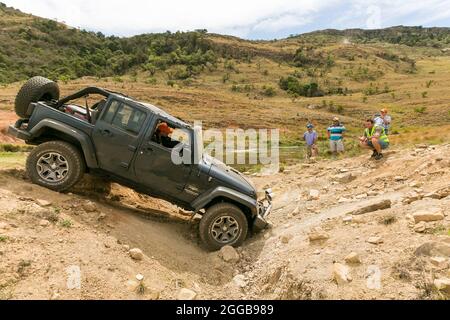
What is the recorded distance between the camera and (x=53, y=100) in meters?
8.19

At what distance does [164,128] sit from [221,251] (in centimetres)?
230

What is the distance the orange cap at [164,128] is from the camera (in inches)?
299

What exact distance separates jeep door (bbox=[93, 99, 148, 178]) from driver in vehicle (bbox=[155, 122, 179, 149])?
1.26ft

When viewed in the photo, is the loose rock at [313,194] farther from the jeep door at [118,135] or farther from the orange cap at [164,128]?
the jeep door at [118,135]

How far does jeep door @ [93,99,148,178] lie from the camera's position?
23.8ft

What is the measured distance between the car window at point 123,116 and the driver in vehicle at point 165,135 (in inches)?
15.5

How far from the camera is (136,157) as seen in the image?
7.26m

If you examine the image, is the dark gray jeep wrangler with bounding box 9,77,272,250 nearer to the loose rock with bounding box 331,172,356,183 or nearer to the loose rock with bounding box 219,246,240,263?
the loose rock with bounding box 219,246,240,263

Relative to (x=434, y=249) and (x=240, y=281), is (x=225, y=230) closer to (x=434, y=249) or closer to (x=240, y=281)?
(x=240, y=281)

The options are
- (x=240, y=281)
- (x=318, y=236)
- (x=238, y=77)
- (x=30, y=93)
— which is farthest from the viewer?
(x=238, y=77)

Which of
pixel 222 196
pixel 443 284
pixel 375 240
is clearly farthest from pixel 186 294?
pixel 443 284

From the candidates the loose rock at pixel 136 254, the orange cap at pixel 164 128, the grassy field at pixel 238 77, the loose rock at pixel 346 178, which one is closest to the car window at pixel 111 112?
the orange cap at pixel 164 128

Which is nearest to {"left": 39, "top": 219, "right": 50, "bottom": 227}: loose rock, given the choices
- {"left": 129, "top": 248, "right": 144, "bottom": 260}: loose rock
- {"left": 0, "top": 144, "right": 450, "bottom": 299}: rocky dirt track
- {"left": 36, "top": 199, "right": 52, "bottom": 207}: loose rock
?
{"left": 0, "top": 144, "right": 450, "bottom": 299}: rocky dirt track

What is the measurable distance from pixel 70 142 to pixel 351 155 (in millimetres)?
9165
